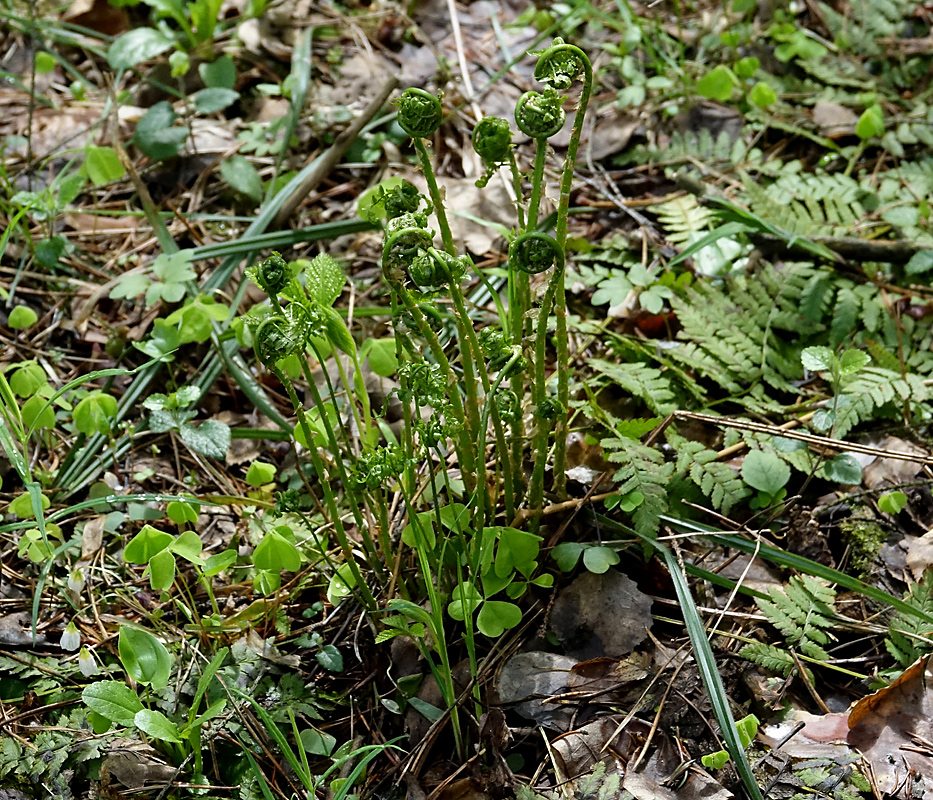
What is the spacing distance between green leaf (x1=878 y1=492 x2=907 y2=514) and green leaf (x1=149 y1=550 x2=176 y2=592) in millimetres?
1774

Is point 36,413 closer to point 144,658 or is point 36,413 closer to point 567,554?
point 144,658

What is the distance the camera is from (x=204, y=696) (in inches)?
73.4

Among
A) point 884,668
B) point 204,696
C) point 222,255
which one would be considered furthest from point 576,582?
point 222,255

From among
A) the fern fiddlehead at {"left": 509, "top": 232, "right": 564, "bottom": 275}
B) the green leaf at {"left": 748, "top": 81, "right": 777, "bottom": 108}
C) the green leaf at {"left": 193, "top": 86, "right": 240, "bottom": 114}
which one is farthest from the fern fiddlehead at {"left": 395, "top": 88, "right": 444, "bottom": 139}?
the green leaf at {"left": 748, "top": 81, "right": 777, "bottom": 108}

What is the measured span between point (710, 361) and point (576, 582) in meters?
0.85

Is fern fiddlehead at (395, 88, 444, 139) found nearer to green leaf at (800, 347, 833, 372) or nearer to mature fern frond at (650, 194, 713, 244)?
green leaf at (800, 347, 833, 372)

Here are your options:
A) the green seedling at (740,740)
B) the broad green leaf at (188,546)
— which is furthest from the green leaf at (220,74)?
the green seedling at (740,740)

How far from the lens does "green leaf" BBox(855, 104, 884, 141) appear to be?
3.03 metres

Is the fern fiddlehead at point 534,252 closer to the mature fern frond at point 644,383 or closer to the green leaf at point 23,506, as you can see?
the mature fern frond at point 644,383

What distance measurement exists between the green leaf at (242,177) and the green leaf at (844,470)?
2.22 meters

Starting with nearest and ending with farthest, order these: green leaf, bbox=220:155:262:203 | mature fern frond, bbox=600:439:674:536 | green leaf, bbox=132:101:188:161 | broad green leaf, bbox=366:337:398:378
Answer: mature fern frond, bbox=600:439:674:536 → broad green leaf, bbox=366:337:398:378 → green leaf, bbox=220:155:262:203 → green leaf, bbox=132:101:188:161

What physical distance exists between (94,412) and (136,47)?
1871 millimetres

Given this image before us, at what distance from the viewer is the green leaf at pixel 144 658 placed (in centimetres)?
173

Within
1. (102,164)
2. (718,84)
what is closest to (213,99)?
(102,164)
